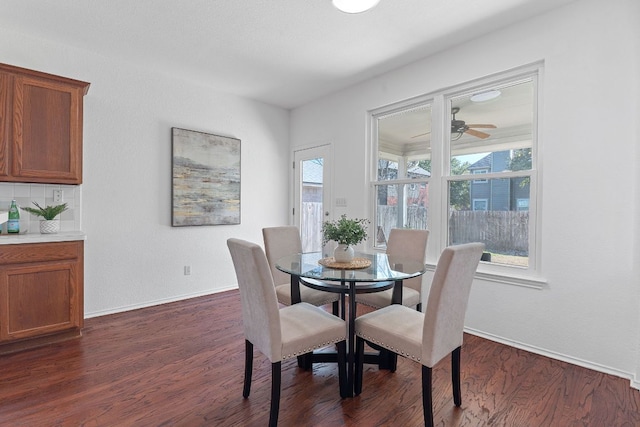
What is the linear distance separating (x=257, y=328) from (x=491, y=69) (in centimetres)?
285

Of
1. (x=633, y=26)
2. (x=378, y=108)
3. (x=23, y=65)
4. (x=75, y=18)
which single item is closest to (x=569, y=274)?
(x=633, y=26)

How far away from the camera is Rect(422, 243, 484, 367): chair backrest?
162 cm

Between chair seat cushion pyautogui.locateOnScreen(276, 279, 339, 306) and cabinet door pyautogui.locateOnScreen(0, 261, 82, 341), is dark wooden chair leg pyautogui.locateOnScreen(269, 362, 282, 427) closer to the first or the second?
chair seat cushion pyautogui.locateOnScreen(276, 279, 339, 306)

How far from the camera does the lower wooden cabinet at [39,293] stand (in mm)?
2500

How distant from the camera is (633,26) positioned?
2.20m

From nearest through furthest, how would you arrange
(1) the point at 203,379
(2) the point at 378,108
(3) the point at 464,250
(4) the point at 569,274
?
(3) the point at 464,250 → (1) the point at 203,379 → (4) the point at 569,274 → (2) the point at 378,108

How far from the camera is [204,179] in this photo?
4.14m

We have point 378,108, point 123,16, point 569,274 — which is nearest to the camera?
point 569,274

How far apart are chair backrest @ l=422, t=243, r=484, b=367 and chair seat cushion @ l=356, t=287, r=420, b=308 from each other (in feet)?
2.42

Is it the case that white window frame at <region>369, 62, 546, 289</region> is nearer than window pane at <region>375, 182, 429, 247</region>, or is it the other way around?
white window frame at <region>369, 62, 546, 289</region>

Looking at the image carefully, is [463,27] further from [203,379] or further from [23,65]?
[23,65]

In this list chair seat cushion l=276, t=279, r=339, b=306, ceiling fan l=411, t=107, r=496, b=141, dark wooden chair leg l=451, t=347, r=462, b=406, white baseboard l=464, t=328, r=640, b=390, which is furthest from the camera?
ceiling fan l=411, t=107, r=496, b=141

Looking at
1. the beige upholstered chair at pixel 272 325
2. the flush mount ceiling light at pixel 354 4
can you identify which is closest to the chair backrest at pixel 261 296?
the beige upholstered chair at pixel 272 325

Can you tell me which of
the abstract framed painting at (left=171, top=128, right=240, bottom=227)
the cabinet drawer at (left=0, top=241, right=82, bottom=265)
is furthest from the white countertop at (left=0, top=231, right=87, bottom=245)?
the abstract framed painting at (left=171, top=128, right=240, bottom=227)
